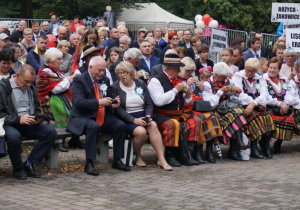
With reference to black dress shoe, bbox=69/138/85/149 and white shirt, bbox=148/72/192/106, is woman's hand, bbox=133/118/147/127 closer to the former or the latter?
white shirt, bbox=148/72/192/106

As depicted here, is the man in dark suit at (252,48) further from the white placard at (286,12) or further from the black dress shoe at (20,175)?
the black dress shoe at (20,175)

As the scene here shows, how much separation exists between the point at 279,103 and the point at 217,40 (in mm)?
4067

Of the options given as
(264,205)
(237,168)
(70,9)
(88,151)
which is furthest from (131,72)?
(70,9)

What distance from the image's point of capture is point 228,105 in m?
10.9

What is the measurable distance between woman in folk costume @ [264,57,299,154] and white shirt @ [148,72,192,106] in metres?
2.30

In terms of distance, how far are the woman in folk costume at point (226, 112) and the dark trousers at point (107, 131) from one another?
6.06 ft

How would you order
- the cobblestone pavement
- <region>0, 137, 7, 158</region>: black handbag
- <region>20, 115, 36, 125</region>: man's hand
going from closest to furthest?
the cobblestone pavement < <region>0, 137, 7, 158</region>: black handbag < <region>20, 115, 36, 125</region>: man's hand

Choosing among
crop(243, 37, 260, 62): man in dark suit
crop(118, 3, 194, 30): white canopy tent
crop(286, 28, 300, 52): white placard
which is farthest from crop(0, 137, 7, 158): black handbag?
crop(118, 3, 194, 30): white canopy tent

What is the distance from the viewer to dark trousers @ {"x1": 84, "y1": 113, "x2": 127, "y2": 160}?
9227mm

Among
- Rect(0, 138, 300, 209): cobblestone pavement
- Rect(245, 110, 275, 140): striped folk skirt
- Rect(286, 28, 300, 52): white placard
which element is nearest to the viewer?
Rect(0, 138, 300, 209): cobblestone pavement

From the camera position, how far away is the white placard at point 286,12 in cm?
1423

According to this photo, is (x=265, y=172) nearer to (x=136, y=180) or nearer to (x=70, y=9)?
(x=136, y=180)

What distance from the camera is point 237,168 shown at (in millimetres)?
9930

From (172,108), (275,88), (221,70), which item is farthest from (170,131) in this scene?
(275,88)
